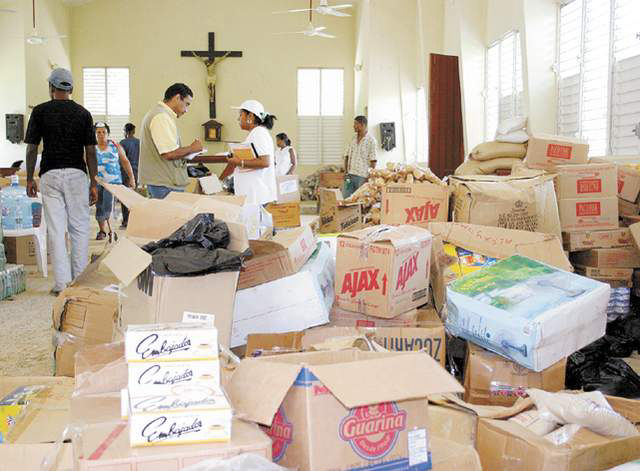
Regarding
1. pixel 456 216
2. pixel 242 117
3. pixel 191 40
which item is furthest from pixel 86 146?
pixel 191 40

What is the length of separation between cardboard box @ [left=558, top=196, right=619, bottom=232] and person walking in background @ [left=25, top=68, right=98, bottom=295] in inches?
115

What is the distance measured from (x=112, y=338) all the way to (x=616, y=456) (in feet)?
6.51

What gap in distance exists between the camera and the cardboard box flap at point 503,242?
3.22 meters

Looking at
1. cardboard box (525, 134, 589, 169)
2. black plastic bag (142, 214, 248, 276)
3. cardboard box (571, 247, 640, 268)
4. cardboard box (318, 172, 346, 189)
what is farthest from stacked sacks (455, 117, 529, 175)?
cardboard box (318, 172, 346, 189)

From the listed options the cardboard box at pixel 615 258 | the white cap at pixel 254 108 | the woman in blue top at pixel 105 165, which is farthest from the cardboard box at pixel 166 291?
the woman in blue top at pixel 105 165

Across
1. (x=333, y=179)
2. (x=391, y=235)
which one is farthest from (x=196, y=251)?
(x=333, y=179)

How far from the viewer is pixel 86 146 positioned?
4.88 metres

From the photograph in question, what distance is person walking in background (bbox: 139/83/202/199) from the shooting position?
4641 mm

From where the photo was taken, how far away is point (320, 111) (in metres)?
15.2

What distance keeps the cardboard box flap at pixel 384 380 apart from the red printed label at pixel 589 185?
8.98ft

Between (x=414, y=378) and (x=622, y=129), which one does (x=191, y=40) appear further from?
(x=414, y=378)

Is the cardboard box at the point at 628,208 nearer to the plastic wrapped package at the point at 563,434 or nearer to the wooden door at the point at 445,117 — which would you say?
the plastic wrapped package at the point at 563,434

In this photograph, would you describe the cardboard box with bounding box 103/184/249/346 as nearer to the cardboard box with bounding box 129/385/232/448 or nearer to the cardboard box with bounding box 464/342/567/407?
the cardboard box with bounding box 464/342/567/407

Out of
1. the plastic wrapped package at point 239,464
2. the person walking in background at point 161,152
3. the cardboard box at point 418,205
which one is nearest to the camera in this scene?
the plastic wrapped package at point 239,464
